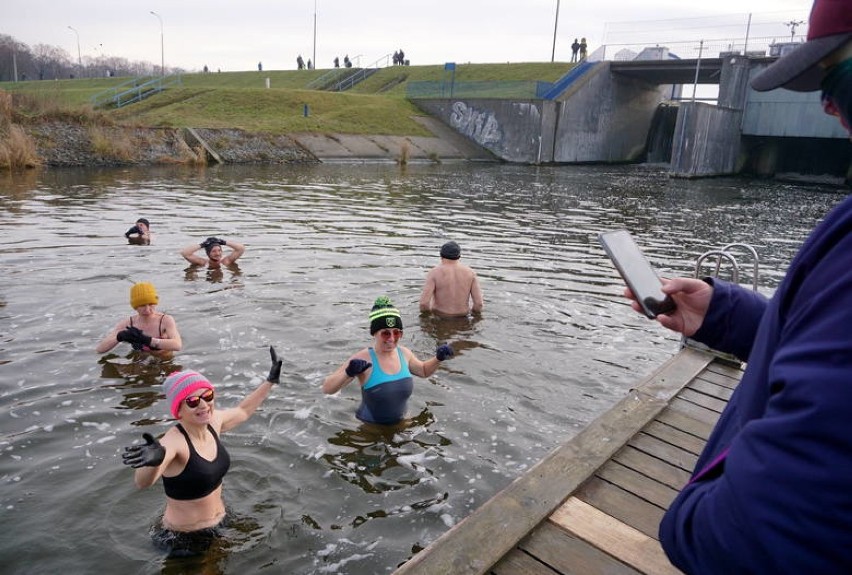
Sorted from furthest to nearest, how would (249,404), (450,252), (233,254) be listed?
(233,254) → (450,252) → (249,404)

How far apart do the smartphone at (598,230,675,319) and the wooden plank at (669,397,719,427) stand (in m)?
3.03

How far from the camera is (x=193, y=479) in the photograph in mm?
4258

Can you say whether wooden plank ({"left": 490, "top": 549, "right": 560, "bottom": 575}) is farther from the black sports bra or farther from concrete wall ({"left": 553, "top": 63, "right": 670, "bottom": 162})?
concrete wall ({"left": 553, "top": 63, "right": 670, "bottom": 162})

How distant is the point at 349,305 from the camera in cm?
974

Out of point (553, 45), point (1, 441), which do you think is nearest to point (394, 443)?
point (1, 441)

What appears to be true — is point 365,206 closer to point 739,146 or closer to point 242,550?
point 242,550

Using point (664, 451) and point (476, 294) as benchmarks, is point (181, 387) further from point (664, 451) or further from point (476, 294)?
point (476, 294)

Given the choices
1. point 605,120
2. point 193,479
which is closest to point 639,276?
point 193,479

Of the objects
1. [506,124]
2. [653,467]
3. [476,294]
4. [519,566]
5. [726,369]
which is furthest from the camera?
[506,124]

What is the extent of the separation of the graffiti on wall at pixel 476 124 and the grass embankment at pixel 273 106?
3256 millimetres

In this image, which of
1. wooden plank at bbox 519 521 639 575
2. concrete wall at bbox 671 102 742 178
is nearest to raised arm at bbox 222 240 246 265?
wooden plank at bbox 519 521 639 575

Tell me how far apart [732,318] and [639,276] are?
0.38 metres

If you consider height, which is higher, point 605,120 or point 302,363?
point 605,120

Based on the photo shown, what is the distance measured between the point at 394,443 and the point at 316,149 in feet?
105
